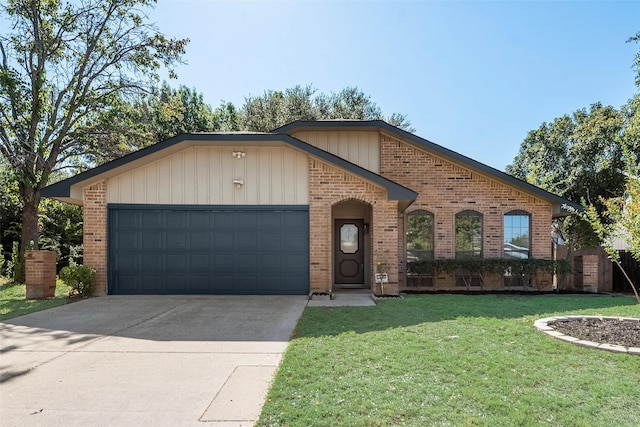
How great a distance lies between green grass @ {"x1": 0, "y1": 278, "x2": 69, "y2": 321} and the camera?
8766 mm

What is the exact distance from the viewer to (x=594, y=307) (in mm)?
8656

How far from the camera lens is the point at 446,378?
4.29 metres

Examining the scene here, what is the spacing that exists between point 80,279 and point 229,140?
5.03 m

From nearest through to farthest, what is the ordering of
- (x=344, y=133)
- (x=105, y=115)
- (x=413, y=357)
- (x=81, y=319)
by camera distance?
(x=413, y=357) < (x=81, y=319) < (x=344, y=133) < (x=105, y=115)

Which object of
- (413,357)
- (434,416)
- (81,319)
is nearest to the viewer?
(434,416)

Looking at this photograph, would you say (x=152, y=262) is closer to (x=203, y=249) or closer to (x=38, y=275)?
(x=203, y=249)

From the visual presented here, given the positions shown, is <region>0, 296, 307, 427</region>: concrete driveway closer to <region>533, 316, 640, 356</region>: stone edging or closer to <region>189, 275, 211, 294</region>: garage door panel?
<region>189, 275, 211, 294</region>: garage door panel

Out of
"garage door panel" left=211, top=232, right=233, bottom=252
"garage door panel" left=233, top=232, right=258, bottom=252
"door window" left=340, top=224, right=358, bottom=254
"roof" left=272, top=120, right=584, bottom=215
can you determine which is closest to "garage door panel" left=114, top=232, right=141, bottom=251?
"garage door panel" left=211, top=232, right=233, bottom=252

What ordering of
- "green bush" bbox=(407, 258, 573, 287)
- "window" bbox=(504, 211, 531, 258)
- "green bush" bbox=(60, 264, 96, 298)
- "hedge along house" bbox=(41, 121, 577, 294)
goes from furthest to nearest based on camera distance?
1. "window" bbox=(504, 211, 531, 258)
2. "green bush" bbox=(407, 258, 573, 287)
3. "hedge along house" bbox=(41, 121, 577, 294)
4. "green bush" bbox=(60, 264, 96, 298)

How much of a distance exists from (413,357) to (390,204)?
5.93m

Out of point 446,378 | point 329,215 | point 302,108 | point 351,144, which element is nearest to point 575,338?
point 446,378

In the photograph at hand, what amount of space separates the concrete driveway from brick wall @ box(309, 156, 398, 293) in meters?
2.12

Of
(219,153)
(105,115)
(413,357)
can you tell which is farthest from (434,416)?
(105,115)

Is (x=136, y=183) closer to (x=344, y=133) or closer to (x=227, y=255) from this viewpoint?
(x=227, y=255)
